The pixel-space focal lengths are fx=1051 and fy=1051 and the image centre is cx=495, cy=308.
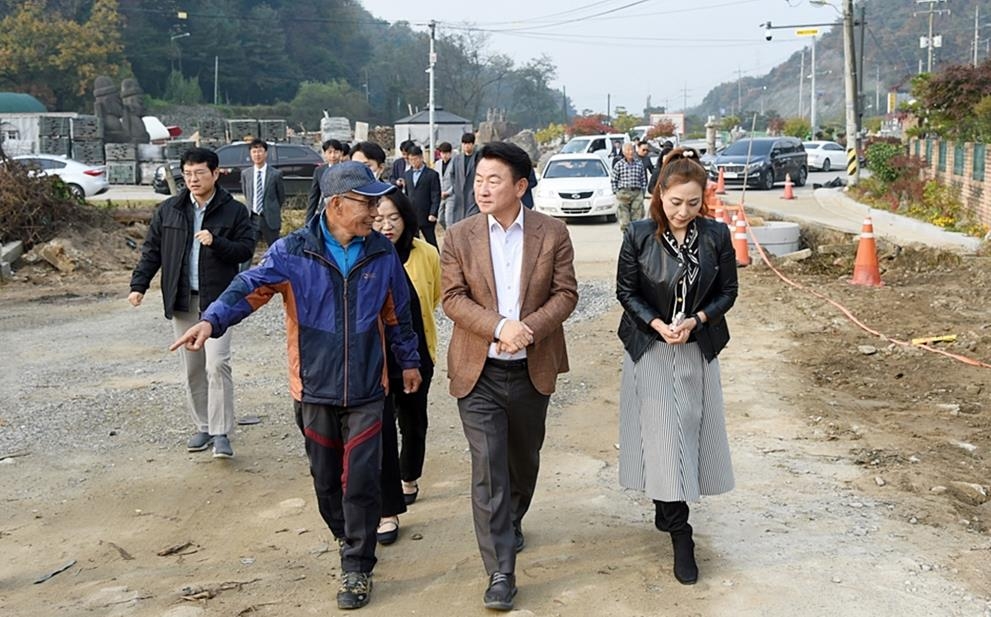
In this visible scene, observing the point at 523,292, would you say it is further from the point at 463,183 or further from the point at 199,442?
the point at 463,183

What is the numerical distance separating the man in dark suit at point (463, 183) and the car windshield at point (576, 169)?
30.9ft

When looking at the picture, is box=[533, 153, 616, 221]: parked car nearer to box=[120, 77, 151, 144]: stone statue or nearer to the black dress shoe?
the black dress shoe

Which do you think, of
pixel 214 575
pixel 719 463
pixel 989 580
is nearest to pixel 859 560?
pixel 989 580

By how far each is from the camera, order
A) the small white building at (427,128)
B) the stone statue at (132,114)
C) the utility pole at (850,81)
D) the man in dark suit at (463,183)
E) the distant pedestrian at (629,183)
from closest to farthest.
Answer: the man in dark suit at (463,183), the distant pedestrian at (629,183), the utility pole at (850,81), the stone statue at (132,114), the small white building at (427,128)

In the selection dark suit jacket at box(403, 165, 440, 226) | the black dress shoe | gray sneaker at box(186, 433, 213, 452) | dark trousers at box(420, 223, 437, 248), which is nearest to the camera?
the black dress shoe

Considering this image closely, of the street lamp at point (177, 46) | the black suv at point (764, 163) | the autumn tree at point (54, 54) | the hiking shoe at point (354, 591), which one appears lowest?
the hiking shoe at point (354, 591)

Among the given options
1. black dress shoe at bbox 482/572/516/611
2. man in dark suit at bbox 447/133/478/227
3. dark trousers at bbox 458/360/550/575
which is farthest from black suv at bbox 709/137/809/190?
black dress shoe at bbox 482/572/516/611

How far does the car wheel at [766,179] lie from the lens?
30500mm

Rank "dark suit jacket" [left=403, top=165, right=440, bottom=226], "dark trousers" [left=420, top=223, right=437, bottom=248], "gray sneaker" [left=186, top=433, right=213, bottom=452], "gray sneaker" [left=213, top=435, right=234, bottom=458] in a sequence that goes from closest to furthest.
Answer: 1. "gray sneaker" [left=213, top=435, right=234, bottom=458]
2. "gray sneaker" [left=186, top=433, right=213, bottom=452]
3. "dark suit jacket" [left=403, top=165, right=440, bottom=226]
4. "dark trousers" [left=420, top=223, right=437, bottom=248]

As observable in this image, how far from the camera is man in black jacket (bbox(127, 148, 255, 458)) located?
20.3ft

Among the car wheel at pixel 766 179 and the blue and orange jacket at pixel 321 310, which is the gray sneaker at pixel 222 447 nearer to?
the blue and orange jacket at pixel 321 310

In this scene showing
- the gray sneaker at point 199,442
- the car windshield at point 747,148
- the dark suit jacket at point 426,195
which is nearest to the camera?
the gray sneaker at point 199,442

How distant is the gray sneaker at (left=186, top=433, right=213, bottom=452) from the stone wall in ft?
43.8

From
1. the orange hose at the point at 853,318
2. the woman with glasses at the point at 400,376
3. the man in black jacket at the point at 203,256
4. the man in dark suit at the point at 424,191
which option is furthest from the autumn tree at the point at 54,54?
the woman with glasses at the point at 400,376
